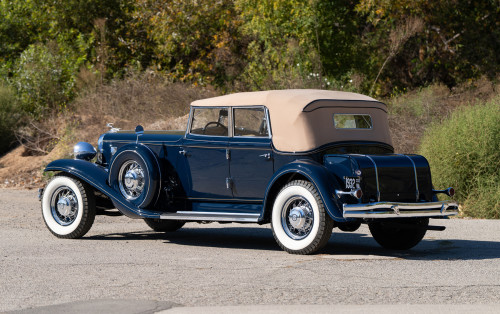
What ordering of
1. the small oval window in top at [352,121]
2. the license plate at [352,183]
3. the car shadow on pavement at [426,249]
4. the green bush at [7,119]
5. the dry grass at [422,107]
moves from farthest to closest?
1. the green bush at [7,119]
2. the dry grass at [422,107]
3. the small oval window in top at [352,121]
4. the car shadow on pavement at [426,249]
5. the license plate at [352,183]

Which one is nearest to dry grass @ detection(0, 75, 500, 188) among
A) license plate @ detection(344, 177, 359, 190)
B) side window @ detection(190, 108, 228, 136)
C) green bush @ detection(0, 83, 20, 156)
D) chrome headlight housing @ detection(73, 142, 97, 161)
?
green bush @ detection(0, 83, 20, 156)

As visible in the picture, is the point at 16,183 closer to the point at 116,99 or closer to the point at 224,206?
the point at 116,99

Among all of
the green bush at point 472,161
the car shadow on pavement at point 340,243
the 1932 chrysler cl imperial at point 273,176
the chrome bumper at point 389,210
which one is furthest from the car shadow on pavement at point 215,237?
the green bush at point 472,161

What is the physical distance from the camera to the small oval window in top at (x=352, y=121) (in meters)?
9.18

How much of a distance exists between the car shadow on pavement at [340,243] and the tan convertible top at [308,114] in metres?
1.29

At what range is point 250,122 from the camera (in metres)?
9.35

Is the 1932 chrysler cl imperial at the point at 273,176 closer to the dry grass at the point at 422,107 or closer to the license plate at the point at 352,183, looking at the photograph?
the license plate at the point at 352,183

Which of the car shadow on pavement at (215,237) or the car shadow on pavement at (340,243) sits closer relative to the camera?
the car shadow on pavement at (340,243)

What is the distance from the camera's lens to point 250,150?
30.0ft

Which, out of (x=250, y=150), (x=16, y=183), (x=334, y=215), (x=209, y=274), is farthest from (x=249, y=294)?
(x=16, y=183)

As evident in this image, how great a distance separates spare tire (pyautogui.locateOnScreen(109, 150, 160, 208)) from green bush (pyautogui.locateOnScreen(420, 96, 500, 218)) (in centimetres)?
590

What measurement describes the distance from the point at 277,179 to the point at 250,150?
60 cm

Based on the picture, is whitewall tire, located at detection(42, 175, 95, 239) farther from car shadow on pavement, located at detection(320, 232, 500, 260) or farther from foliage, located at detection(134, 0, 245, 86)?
foliage, located at detection(134, 0, 245, 86)

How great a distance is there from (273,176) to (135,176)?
1918 mm
